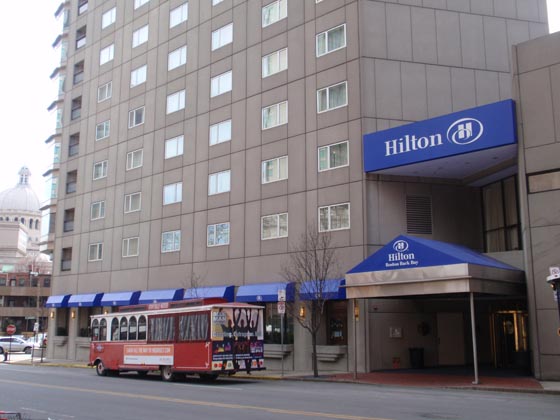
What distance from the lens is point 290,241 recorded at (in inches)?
1320

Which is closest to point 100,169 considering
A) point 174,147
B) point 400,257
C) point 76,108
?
point 76,108

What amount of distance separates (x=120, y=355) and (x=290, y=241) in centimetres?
1008

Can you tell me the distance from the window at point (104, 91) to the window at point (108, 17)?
5403 mm

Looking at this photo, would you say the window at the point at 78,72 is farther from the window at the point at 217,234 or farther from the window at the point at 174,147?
the window at the point at 217,234

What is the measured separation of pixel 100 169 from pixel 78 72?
10.9m

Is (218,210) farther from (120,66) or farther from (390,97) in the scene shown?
(120,66)

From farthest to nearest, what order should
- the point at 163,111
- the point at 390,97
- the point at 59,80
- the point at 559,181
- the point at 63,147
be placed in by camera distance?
1. the point at 59,80
2. the point at 63,147
3. the point at 163,111
4. the point at 390,97
5. the point at 559,181

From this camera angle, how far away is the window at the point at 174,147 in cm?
4231

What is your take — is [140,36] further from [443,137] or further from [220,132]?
[443,137]

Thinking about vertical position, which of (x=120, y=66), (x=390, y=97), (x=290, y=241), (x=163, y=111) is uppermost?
(x=120, y=66)

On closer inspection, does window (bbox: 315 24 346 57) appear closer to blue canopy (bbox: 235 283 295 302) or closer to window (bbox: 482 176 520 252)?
window (bbox: 482 176 520 252)

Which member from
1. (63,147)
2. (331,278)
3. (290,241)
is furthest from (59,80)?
(331,278)

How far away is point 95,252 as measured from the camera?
1907 inches

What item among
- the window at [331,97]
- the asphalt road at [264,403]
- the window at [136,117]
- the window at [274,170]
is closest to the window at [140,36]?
the window at [136,117]
